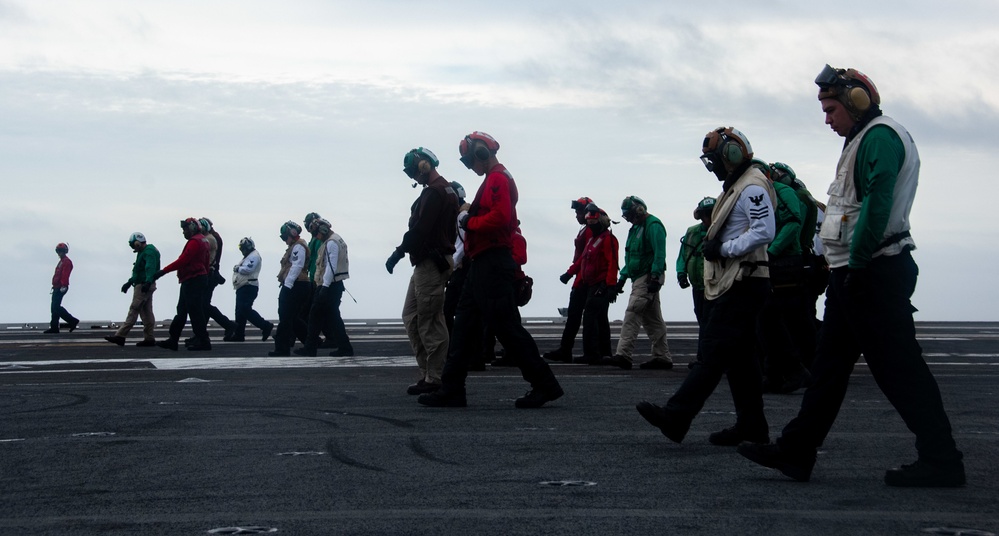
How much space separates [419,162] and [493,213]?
4.50 feet

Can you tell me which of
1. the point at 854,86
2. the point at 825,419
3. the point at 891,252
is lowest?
the point at 825,419

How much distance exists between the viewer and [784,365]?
416 inches

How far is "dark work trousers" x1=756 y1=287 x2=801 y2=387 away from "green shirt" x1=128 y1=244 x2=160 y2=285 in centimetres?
1179

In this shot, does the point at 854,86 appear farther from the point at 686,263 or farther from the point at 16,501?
the point at 686,263

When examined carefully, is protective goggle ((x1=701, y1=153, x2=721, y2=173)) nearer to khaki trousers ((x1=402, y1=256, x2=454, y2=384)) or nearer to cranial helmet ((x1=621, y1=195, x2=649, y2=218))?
khaki trousers ((x1=402, y1=256, x2=454, y2=384))

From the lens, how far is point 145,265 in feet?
65.6

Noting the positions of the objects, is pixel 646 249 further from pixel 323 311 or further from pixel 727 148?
pixel 727 148

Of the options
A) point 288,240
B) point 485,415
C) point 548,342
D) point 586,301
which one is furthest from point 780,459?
point 548,342

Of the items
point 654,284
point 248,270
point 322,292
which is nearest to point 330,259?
point 322,292

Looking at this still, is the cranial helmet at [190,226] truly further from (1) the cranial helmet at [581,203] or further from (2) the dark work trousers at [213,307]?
(1) the cranial helmet at [581,203]

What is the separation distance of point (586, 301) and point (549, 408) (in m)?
5.67

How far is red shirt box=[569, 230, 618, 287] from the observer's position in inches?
582

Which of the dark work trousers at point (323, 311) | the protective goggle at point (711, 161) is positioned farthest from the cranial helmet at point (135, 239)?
the protective goggle at point (711, 161)

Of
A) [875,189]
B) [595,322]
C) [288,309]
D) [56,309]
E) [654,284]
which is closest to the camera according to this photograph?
[875,189]
